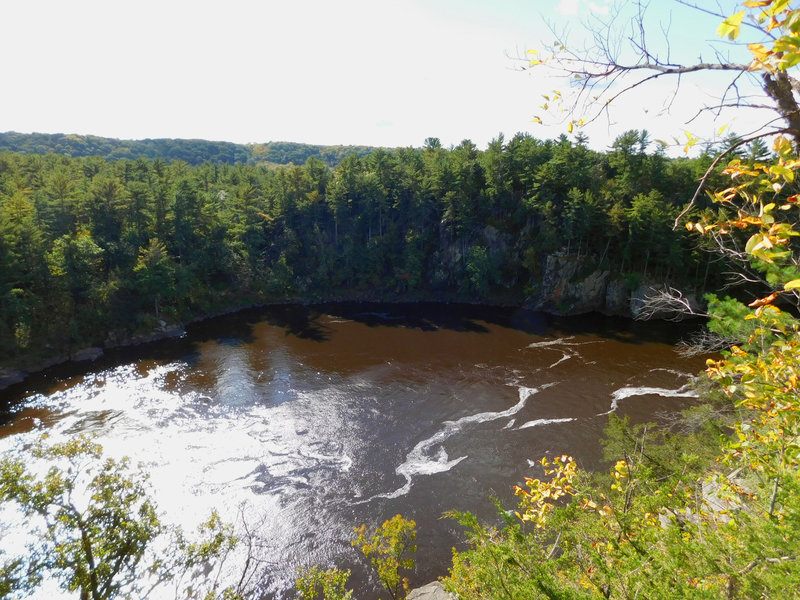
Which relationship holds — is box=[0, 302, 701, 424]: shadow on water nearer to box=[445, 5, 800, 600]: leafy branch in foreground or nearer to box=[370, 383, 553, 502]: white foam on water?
box=[370, 383, 553, 502]: white foam on water

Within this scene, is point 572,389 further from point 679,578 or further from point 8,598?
point 8,598

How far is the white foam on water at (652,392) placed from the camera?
2399 cm

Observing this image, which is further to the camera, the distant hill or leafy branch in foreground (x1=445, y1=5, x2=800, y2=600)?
the distant hill

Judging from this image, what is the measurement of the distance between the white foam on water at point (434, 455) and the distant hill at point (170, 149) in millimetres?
99391

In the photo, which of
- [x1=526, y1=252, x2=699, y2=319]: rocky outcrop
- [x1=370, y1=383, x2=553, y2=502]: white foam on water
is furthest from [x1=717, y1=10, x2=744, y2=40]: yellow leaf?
[x1=526, y1=252, x2=699, y2=319]: rocky outcrop

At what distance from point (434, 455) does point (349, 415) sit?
5.94m

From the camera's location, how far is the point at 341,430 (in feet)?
72.7

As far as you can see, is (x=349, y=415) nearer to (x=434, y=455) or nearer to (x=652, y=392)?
(x=434, y=455)

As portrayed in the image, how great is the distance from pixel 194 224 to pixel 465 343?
105 ft

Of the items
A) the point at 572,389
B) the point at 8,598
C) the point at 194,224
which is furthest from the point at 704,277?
the point at 194,224

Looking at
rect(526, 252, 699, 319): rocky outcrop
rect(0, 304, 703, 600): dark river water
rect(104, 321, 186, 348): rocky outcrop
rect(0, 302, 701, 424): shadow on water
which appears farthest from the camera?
rect(526, 252, 699, 319): rocky outcrop

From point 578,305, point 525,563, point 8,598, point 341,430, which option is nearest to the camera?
point 525,563

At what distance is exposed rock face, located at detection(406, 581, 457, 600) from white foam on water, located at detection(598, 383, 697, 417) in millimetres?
15867

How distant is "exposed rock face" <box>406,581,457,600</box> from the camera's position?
470 inches
